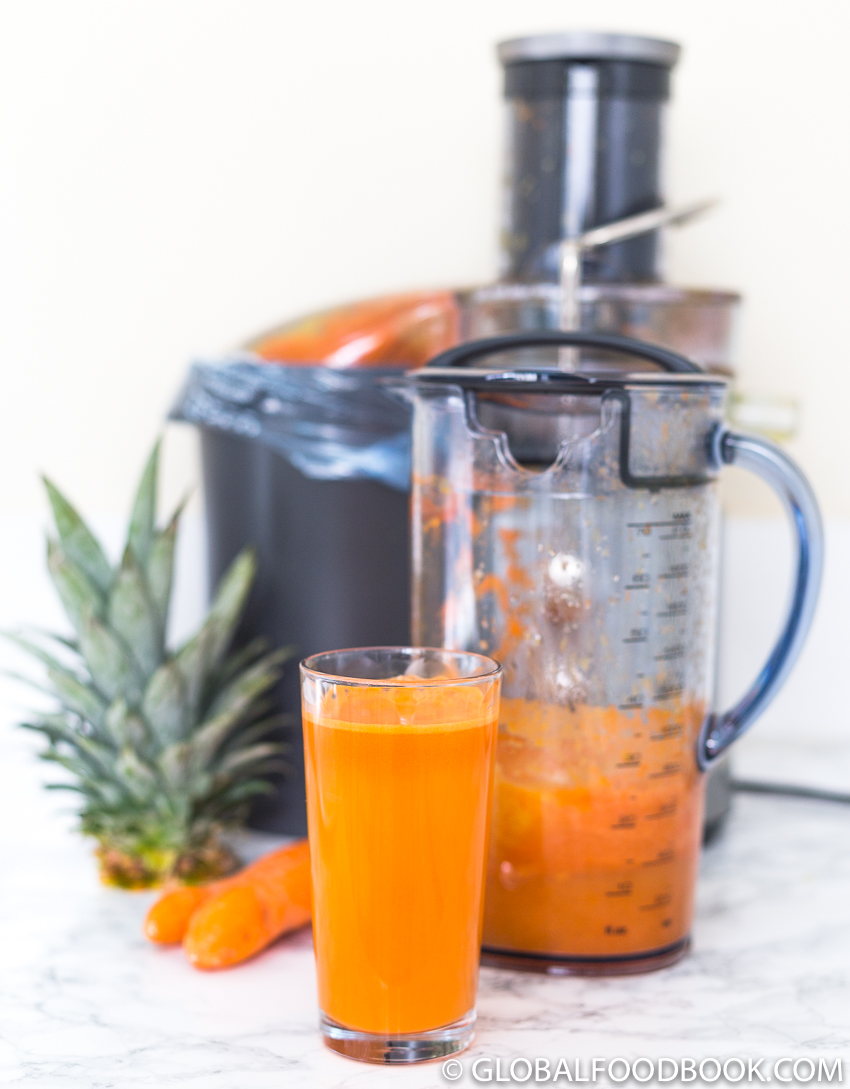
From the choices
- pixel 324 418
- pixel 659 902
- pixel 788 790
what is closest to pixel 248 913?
pixel 659 902

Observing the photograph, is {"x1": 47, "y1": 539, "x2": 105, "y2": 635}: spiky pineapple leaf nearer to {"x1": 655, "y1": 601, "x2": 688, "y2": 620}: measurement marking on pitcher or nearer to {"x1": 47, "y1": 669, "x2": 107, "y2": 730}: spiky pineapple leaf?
{"x1": 47, "y1": 669, "x2": 107, "y2": 730}: spiky pineapple leaf

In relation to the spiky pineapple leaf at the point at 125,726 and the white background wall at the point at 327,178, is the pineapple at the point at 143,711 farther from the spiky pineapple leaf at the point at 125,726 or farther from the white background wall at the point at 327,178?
the white background wall at the point at 327,178

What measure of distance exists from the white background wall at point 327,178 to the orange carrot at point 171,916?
556 mm

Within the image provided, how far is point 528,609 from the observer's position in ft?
2.18

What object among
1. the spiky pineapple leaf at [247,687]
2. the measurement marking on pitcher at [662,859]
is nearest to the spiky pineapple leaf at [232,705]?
the spiky pineapple leaf at [247,687]

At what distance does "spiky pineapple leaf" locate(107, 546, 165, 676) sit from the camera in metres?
0.83

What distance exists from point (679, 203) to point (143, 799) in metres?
0.78

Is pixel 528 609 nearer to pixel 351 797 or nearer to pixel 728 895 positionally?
pixel 351 797

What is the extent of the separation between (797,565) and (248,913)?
0.40 meters

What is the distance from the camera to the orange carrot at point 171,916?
728 millimetres

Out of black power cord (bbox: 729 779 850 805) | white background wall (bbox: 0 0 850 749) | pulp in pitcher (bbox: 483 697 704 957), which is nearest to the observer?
pulp in pitcher (bbox: 483 697 704 957)

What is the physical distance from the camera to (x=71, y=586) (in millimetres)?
835

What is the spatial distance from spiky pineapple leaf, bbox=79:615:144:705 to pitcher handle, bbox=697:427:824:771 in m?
0.41

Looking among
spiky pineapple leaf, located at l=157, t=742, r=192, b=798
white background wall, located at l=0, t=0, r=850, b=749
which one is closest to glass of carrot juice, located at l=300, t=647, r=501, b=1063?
spiky pineapple leaf, located at l=157, t=742, r=192, b=798
